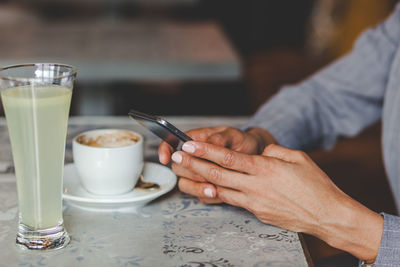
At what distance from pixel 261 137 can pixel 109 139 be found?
32 centimetres

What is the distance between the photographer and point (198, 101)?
140 inches

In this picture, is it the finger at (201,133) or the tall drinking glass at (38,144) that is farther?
the finger at (201,133)

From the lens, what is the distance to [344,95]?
1271 mm

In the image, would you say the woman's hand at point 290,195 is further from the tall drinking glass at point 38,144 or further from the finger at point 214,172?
the tall drinking glass at point 38,144

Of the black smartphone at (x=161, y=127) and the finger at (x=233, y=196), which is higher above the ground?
the black smartphone at (x=161, y=127)

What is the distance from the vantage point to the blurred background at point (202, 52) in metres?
1.80

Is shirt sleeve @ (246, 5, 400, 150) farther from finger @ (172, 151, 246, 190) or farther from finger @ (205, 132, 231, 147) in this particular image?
finger @ (172, 151, 246, 190)

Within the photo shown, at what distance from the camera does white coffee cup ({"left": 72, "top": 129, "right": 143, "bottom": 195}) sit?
739 mm

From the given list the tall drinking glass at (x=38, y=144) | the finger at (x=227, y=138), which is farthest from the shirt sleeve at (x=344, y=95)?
the tall drinking glass at (x=38, y=144)

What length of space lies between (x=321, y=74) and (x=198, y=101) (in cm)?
231

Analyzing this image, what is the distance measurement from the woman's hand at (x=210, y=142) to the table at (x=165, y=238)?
0.03 meters

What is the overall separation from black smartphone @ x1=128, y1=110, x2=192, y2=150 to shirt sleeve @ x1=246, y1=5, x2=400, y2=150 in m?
0.43

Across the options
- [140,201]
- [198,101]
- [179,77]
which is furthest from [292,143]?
[198,101]

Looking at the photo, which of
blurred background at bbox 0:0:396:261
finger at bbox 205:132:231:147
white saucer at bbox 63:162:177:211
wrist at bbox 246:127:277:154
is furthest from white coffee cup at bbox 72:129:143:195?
blurred background at bbox 0:0:396:261
